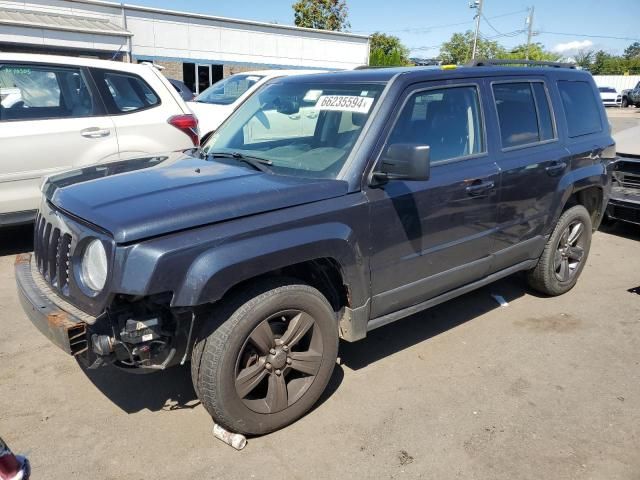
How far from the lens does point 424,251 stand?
3488 mm

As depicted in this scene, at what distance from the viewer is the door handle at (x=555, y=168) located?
4277 millimetres

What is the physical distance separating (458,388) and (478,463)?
0.73m

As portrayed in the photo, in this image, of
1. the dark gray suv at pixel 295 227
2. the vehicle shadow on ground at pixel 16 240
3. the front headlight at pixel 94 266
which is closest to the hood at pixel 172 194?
the dark gray suv at pixel 295 227

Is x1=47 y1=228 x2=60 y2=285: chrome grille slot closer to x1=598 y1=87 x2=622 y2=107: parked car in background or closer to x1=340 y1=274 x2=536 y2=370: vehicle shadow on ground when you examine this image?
x1=340 y1=274 x2=536 y2=370: vehicle shadow on ground

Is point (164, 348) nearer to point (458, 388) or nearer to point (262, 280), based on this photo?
point (262, 280)

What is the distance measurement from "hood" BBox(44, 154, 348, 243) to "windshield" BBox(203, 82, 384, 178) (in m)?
0.22

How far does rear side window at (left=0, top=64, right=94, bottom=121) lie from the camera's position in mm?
5367

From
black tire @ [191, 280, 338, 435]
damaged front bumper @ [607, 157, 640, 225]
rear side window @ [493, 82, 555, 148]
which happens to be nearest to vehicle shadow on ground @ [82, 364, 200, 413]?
black tire @ [191, 280, 338, 435]

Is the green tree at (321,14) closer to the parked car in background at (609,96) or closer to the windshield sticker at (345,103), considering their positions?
the parked car in background at (609,96)

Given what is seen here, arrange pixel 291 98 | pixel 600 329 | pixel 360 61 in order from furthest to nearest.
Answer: pixel 360 61
pixel 600 329
pixel 291 98

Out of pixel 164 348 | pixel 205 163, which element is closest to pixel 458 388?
pixel 164 348

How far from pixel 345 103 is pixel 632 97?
41279 mm

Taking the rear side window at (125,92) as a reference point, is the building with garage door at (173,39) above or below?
above

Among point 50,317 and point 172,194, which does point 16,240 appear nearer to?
point 50,317
